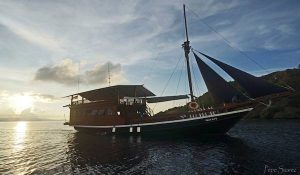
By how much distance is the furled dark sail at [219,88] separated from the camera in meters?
30.5

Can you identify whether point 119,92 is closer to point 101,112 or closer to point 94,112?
point 101,112

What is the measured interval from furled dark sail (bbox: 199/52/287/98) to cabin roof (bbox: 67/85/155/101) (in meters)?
15.8

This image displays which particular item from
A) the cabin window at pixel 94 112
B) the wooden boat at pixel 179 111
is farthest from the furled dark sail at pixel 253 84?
the cabin window at pixel 94 112

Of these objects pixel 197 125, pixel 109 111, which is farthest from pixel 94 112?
pixel 197 125

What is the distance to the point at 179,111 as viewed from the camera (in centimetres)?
3681

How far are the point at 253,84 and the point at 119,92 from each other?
67.8 feet

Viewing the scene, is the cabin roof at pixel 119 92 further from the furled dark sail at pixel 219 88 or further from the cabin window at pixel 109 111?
the furled dark sail at pixel 219 88

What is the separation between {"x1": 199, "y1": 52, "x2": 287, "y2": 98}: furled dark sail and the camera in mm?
26291

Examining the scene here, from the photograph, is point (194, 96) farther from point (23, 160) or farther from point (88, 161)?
point (23, 160)

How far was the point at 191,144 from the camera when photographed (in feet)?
91.6

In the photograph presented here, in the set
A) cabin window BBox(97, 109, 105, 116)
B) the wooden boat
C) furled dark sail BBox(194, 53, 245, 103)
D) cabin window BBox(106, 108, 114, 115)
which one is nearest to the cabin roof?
the wooden boat

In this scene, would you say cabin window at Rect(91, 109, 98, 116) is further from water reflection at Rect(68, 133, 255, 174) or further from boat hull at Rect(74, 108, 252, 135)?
water reflection at Rect(68, 133, 255, 174)

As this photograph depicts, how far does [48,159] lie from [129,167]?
902 cm

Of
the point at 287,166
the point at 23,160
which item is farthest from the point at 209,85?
the point at 23,160
